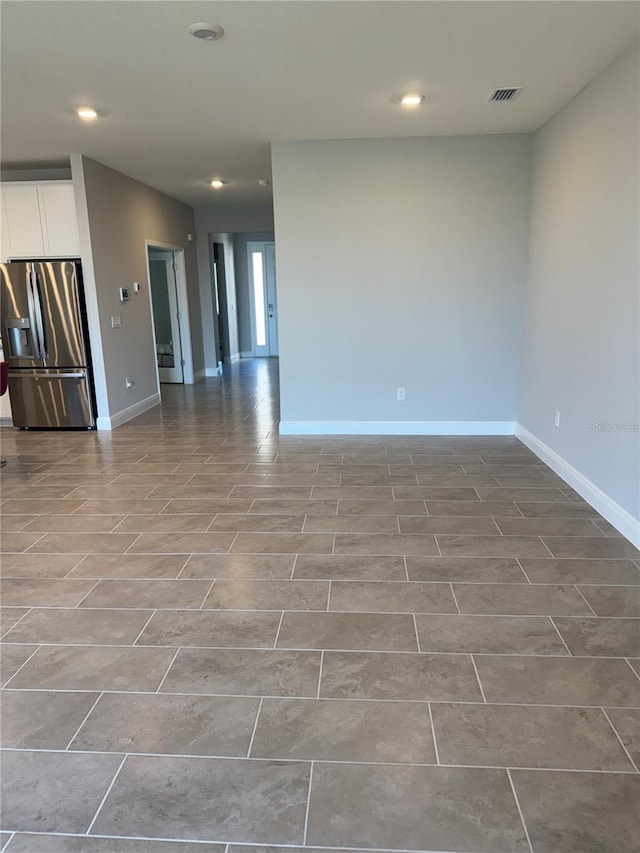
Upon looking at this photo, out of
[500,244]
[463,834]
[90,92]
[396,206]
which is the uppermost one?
[90,92]

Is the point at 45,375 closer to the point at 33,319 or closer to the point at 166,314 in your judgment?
the point at 33,319

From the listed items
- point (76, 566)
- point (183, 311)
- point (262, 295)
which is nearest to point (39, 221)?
point (183, 311)

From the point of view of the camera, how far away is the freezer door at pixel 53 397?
18.5 ft

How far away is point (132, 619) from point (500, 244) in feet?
14.4

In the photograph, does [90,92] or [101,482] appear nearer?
[90,92]

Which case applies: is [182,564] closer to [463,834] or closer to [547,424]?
[463,834]

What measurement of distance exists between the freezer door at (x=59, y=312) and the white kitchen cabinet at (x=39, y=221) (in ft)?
0.64

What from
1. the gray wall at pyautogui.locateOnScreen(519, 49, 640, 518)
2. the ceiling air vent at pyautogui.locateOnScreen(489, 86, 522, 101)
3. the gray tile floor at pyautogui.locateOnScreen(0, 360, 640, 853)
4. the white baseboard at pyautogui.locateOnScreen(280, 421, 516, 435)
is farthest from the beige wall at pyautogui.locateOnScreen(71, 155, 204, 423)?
the gray wall at pyautogui.locateOnScreen(519, 49, 640, 518)

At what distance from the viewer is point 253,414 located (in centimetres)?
643

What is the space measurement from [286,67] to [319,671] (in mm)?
3248

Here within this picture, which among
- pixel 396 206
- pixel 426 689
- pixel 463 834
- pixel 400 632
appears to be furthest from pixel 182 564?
pixel 396 206

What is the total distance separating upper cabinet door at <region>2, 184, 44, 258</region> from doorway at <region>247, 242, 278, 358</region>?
636 centimetres

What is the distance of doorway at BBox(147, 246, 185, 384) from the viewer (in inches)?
319

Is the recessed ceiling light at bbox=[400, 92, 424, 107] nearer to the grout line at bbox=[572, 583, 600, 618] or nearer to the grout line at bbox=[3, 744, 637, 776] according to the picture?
the grout line at bbox=[572, 583, 600, 618]
